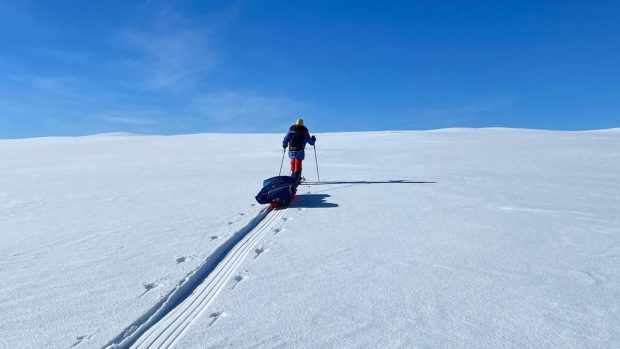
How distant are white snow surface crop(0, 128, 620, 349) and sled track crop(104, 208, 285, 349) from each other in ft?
0.07

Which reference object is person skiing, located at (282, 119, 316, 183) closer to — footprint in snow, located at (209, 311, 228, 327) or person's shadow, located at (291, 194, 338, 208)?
person's shadow, located at (291, 194, 338, 208)

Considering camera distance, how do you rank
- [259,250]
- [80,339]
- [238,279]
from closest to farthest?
1. [80,339]
2. [238,279]
3. [259,250]

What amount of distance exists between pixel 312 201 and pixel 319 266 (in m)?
3.99

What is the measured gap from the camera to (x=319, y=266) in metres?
4.64

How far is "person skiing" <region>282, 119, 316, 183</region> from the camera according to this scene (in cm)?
1080

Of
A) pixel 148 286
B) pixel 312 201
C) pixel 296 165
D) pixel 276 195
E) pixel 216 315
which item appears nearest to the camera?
pixel 216 315

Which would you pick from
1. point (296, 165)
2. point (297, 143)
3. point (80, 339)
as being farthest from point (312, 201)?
point (80, 339)

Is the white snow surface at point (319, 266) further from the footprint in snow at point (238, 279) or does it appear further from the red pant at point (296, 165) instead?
the red pant at point (296, 165)

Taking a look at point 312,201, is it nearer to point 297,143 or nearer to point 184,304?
point 297,143

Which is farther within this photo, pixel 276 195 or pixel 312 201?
pixel 312 201

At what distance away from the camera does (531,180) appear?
37.5 feet

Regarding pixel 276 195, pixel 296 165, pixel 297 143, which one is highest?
pixel 297 143

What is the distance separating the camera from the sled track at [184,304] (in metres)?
3.13

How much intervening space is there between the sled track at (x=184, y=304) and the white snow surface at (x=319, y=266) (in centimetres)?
2
